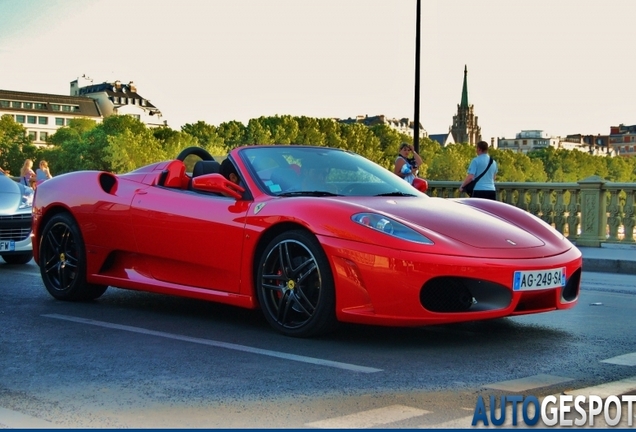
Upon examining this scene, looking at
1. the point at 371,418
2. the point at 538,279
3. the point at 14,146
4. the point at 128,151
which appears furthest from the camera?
the point at 14,146

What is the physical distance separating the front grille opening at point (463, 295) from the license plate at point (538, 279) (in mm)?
94

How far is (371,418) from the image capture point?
424cm

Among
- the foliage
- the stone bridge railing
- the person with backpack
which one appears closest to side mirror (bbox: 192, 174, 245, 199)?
the person with backpack

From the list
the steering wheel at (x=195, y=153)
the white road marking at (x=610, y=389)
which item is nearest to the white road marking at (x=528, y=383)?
the white road marking at (x=610, y=389)

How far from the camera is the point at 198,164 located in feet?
24.7

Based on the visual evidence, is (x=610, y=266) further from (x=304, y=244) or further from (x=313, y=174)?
(x=304, y=244)

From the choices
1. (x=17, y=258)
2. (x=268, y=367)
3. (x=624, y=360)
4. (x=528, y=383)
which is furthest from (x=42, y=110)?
(x=528, y=383)

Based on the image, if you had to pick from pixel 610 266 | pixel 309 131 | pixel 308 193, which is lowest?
pixel 610 266

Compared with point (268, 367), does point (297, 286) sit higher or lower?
higher

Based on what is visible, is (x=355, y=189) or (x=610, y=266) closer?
(x=355, y=189)

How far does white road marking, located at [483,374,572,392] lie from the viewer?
4.86 m

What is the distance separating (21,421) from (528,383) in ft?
7.99

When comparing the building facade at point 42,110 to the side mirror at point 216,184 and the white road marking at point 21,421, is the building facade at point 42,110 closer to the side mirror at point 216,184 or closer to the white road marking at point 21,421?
the side mirror at point 216,184

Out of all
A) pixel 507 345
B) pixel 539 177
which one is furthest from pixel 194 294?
pixel 539 177
